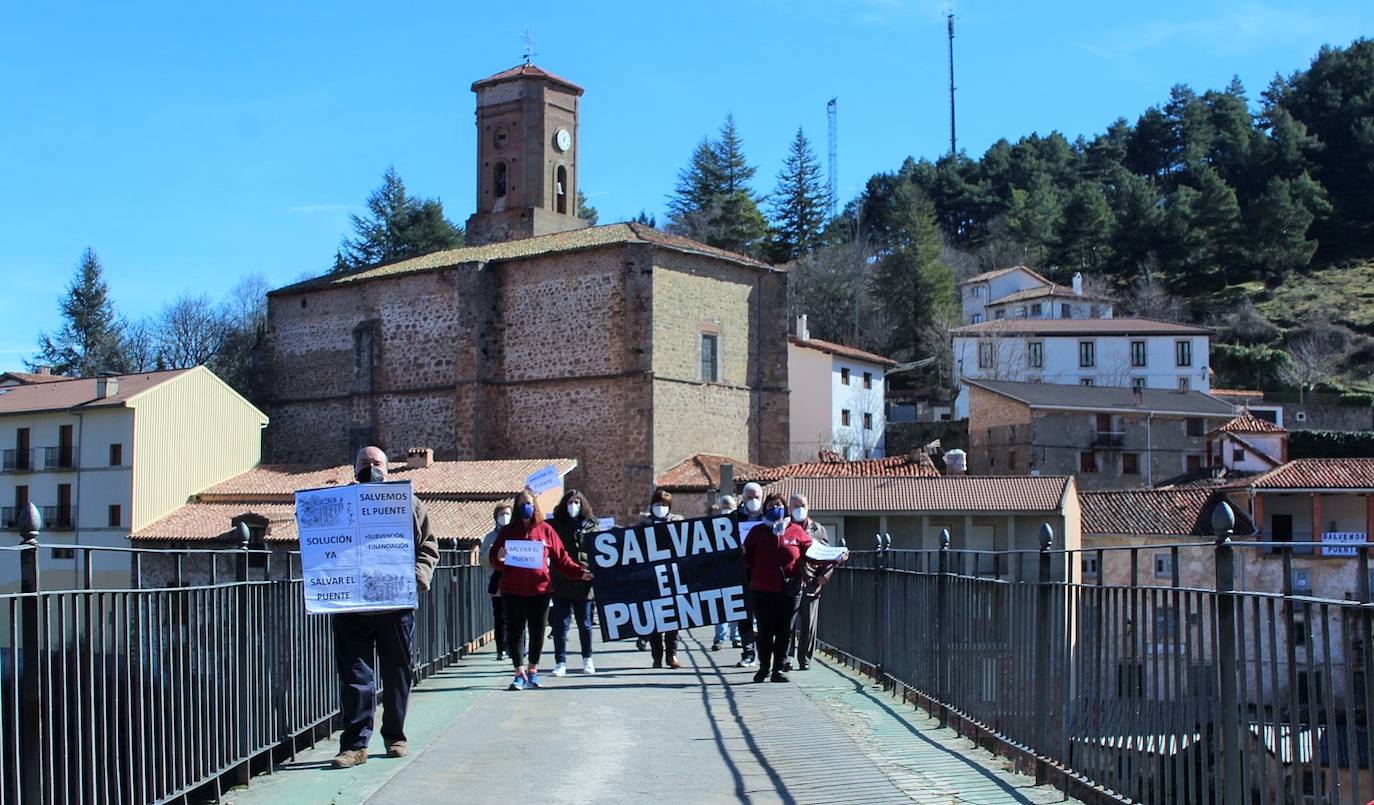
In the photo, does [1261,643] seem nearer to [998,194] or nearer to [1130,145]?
[998,194]

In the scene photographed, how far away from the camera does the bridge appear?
5145 mm

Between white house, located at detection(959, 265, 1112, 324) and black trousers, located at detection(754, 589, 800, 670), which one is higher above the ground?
white house, located at detection(959, 265, 1112, 324)

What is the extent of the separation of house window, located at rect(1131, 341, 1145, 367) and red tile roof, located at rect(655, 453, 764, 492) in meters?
36.2

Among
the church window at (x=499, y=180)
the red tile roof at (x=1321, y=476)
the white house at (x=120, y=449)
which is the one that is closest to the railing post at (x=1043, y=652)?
the red tile roof at (x=1321, y=476)

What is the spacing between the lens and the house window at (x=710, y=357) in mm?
51719

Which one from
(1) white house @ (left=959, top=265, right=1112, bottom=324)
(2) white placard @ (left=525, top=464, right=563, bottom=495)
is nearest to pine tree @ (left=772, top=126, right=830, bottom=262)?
(1) white house @ (left=959, top=265, right=1112, bottom=324)

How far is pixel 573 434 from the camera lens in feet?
166

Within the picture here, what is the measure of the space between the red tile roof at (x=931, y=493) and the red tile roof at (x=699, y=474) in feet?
5.65

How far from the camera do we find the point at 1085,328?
79000mm

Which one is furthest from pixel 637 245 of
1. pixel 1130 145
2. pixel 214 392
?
pixel 1130 145

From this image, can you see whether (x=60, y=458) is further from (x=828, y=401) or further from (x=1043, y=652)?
(x=1043, y=652)

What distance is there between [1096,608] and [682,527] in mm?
7552

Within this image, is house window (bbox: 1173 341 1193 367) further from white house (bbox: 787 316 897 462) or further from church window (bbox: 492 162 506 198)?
church window (bbox: 492 162 506 198)

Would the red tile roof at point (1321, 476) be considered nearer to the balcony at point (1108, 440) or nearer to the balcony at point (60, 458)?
the balcony at point (1108, 440)
